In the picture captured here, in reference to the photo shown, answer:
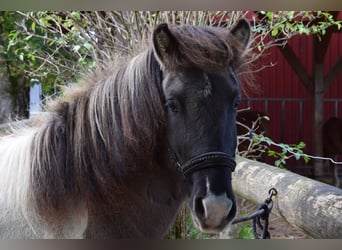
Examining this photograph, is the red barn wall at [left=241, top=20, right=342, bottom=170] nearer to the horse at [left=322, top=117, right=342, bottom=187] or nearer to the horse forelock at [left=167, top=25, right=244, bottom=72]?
the horse at [left=322, top=117, right=342, bottom=187]

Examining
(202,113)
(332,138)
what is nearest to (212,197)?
(202,113)

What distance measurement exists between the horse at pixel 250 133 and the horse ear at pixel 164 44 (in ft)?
2.74

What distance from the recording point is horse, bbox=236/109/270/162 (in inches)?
74.2

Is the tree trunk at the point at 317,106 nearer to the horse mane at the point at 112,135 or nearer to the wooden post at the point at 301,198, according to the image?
the wooden post at the point at 301,198

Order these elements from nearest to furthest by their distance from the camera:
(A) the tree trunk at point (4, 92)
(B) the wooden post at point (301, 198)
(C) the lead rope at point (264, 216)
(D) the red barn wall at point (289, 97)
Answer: (B) the wooden post at point (301, 198) → (C) the lead rope at point (264, 216) → (A) the tree trunk at point (4, 92) → (D) the red barn wall at point (289, 97)

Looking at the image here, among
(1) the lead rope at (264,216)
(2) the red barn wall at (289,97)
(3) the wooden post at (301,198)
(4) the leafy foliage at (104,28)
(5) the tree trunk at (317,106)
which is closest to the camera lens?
(3) the wooden post at (301,198)

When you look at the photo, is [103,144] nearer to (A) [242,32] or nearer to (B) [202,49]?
(B) [202,49]

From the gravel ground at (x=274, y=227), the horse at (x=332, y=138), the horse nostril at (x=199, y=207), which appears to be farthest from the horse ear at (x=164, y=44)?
the horse at (x=332, y=138)

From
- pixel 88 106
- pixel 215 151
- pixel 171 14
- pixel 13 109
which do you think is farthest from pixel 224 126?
pixel 13 109

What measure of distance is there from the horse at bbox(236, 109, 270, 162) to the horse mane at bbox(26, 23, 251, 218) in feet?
2.67

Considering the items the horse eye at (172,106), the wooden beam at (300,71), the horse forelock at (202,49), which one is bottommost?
the horse eye at (172,106)

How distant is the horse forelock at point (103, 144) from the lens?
0.84 metres

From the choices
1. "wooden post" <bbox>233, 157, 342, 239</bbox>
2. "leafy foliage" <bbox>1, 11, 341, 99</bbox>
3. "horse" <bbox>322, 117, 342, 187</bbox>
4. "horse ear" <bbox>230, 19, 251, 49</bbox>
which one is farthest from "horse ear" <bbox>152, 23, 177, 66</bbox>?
"horse" <bbox>322, 117, 342, 187</bbox>
